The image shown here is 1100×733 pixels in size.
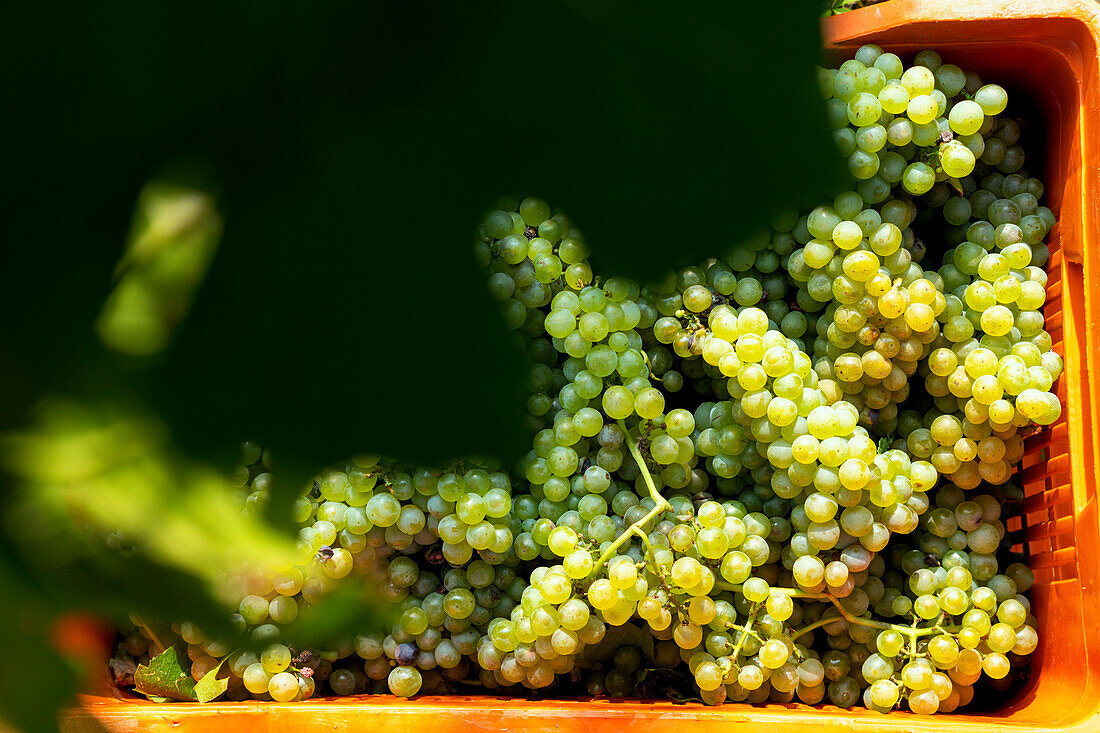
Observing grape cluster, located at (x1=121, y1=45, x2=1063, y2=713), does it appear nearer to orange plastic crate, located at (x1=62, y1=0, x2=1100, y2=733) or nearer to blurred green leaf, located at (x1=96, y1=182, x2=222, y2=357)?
orange plastic crate, located at (x1=62, y1=0, x2=1100, y2=733)

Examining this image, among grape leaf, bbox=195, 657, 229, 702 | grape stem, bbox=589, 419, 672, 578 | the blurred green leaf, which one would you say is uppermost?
the blurred green leaf

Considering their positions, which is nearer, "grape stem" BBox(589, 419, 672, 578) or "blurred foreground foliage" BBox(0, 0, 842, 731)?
"blurred foreground foliage" BBox(0, 0, 842, 731)

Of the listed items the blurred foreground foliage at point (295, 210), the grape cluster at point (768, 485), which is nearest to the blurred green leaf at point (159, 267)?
the blurred foreground foliage at point (295, 210)

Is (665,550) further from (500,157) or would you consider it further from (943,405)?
(500,157)

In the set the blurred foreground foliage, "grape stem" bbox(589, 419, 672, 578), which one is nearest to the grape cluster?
"grape stem" bbox(589, 419, 672, 578)

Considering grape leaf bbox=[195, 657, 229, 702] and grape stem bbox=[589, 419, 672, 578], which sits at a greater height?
grape stem bbox=[589, 419, 672, 578]
